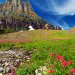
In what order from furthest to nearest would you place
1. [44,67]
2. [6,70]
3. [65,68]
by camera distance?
1. [6,70]
2. [44,67]
3. [65,68]

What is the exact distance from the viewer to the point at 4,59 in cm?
2184

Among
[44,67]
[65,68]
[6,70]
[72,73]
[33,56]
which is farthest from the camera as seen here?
[33,56]

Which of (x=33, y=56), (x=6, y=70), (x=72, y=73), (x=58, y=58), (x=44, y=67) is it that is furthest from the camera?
(x=33, y=56)

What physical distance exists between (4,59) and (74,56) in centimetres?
538

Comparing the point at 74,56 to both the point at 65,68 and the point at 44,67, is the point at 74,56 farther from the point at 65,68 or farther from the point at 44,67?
the point at 65,68

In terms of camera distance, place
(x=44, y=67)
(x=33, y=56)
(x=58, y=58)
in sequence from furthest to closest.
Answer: (x=33, y=56) < (x=44, y=67) < (x=58, y=58)

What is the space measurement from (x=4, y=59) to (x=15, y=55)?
5.74 ft

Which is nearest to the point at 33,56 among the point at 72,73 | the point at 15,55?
the point at 15,55

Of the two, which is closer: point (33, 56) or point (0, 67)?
point (0, 67)

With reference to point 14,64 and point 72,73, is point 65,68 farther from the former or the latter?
point 14,64

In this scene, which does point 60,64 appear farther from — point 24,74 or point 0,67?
point 0,67

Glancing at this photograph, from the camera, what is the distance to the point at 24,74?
679 inches

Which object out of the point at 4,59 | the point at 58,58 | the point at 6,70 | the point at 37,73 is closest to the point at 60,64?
the point at 58,58

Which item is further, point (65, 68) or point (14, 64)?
point (14, 64)
